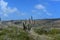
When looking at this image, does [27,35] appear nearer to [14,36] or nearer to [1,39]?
[14,36]

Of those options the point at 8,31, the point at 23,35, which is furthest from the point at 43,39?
the point at 8,31

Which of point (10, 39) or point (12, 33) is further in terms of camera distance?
point (12, 33)

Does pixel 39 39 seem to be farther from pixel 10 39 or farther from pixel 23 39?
pixel 10 39

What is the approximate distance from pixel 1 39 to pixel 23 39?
8.98ft

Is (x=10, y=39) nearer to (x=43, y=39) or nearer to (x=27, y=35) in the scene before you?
(x=27, y=35)

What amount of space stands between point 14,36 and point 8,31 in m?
2.77

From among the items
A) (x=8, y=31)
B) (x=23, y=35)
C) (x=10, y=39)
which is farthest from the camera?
(x=8, y=31)

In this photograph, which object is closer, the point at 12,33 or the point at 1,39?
the point at 1,39

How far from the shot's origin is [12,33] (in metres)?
29.9

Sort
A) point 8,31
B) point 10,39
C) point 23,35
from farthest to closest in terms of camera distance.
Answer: point 8,31
point 23,35
point 10,39

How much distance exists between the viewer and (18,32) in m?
30.5

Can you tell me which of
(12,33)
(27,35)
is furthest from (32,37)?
(12,33)

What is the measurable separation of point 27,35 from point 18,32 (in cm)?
138

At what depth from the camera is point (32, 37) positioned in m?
29.6
